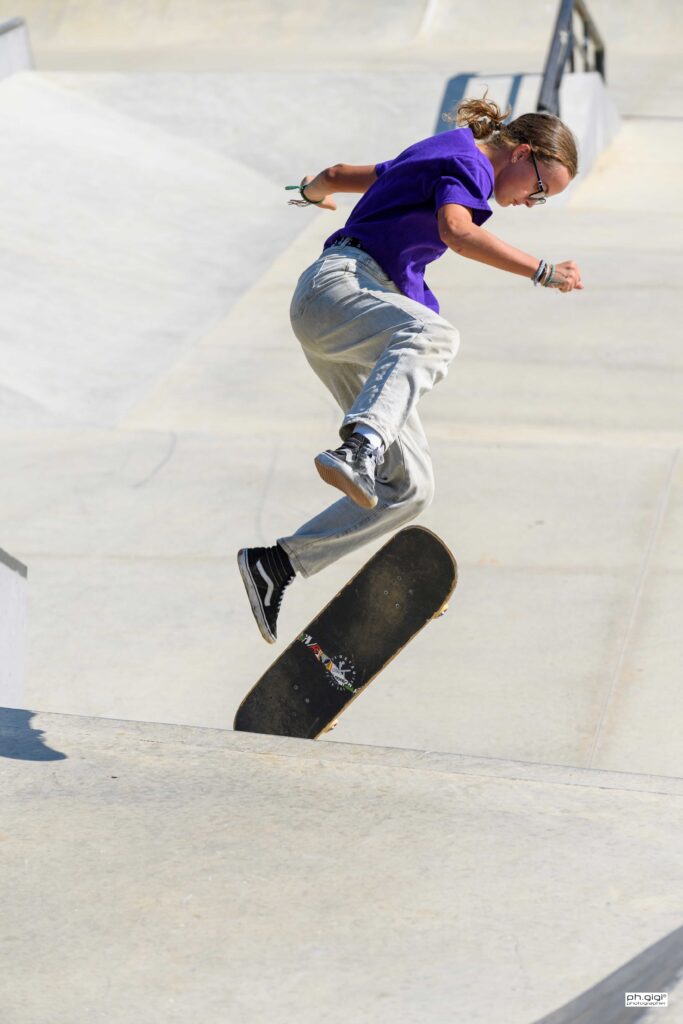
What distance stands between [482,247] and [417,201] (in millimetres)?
391

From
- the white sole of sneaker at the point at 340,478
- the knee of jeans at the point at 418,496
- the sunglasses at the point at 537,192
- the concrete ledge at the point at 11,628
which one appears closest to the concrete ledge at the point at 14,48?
Answer: the concrete ledge at the point at 11,628

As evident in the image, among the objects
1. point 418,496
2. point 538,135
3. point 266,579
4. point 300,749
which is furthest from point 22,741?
point 538,135

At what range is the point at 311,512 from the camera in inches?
265

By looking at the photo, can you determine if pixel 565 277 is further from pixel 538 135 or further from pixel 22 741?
pixel 22 741

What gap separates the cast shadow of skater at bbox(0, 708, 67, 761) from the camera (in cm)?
359

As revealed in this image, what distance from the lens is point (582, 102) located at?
40.6 feet

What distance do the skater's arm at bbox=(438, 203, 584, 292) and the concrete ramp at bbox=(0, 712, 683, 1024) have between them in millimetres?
1413

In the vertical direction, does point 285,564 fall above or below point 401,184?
below

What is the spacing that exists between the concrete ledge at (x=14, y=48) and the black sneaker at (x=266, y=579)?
33.2 feet

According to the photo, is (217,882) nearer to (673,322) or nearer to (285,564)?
(285,564)

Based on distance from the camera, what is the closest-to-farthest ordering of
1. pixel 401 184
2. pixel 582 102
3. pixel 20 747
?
pixel 20 747 < pixel 401 184 < pixel 582 102

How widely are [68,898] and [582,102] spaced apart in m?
11.0

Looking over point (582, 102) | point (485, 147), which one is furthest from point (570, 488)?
point (582, 102)

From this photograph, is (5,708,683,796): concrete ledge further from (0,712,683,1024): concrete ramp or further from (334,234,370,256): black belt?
(334,234,370,256): black belt
